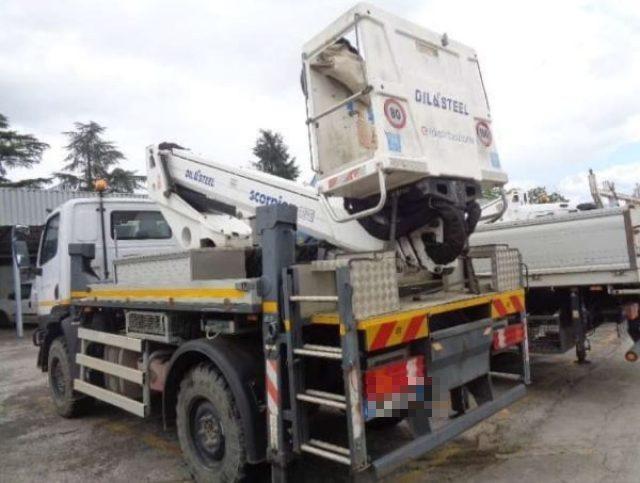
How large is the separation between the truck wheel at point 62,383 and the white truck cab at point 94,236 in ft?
1.72

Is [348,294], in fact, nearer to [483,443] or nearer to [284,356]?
[284,356]

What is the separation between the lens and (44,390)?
7.91 m

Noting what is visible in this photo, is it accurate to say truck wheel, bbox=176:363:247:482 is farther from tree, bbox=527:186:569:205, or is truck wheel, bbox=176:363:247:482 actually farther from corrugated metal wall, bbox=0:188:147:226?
corrugated metal wall, bbox=0:188:147:226

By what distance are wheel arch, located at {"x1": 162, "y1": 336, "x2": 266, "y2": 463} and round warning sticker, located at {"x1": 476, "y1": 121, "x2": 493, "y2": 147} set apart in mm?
2405

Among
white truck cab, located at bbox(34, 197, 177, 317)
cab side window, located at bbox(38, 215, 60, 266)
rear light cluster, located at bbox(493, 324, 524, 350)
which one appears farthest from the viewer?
cab side window, located at bbox(38, 215, 60, 266)

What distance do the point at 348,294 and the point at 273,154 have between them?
3631 cm

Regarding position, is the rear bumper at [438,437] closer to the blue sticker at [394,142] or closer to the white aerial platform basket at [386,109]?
the white aerial platform basket at [386,109]

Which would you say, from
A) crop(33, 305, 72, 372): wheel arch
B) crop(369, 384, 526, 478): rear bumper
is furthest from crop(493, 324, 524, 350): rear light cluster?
crop(33, 305, 72, 372): wheel arch

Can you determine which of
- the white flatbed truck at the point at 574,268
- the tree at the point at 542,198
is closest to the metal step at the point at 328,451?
the white flatbed truck at the point at 574,268

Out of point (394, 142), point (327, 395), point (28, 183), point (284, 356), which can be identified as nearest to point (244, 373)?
point (284, 356)

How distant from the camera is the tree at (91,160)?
3975cm

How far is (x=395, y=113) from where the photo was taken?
12.2 ft

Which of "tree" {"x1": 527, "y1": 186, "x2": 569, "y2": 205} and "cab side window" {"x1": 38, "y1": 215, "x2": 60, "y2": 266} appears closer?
"cab side window" {"x1": 38, "y1": 215, "x2": 60, "y2": 266}

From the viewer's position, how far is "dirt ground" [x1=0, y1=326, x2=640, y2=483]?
4.14m
